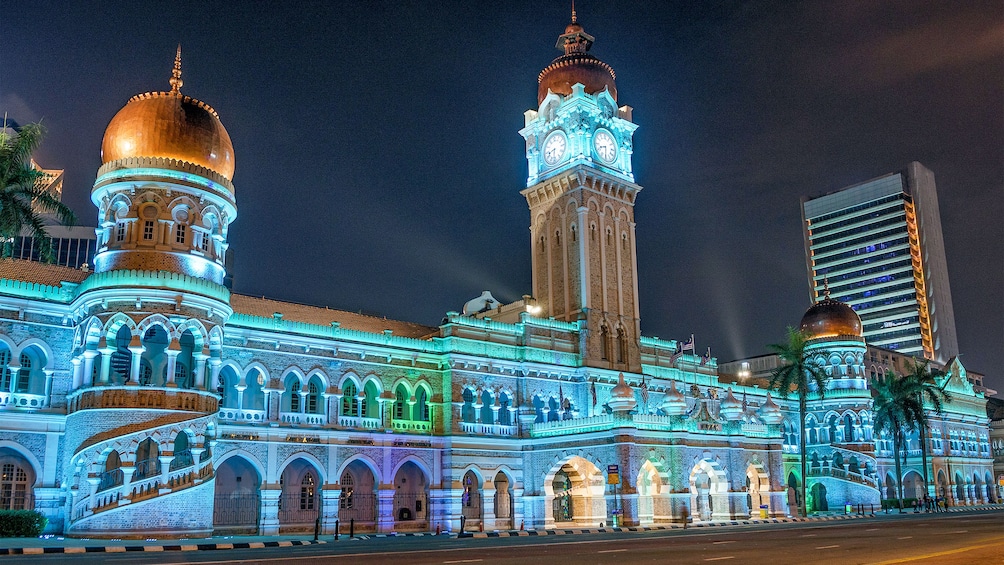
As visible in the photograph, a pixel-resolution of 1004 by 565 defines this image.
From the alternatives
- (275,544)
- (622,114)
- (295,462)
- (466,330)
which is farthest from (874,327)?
(275,544)

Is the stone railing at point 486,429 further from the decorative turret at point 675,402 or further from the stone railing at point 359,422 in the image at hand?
the decorative turret at point 675,402

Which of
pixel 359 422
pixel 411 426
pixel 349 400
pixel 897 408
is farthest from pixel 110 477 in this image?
pixel 897 408

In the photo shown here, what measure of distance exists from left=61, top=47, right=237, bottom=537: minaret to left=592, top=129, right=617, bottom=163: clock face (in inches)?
1043

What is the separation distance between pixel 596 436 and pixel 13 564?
93.6 ft

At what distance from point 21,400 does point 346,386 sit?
14.9 metres

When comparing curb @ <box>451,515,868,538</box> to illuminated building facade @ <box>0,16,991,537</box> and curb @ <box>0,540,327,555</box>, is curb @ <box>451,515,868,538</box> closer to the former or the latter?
illuminated building facade @ <box>0,16,991,537</box>

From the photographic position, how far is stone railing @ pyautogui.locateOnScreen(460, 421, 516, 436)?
4666 cm

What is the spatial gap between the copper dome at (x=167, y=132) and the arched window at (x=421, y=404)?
52.2 feet

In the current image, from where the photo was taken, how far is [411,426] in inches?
1774

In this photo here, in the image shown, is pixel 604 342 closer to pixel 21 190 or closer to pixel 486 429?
pixel 486 429

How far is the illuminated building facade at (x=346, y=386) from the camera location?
33.4 meters

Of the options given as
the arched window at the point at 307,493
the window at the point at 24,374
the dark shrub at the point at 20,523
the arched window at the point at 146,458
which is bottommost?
the dark shrub at the point at 20,523

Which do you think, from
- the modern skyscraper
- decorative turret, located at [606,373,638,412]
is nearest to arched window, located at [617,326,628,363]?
decorative turret, located at [606,373,638,412]

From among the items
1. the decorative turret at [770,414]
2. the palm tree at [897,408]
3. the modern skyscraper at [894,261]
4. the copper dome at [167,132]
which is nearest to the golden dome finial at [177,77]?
the copper dome at [167,132]
